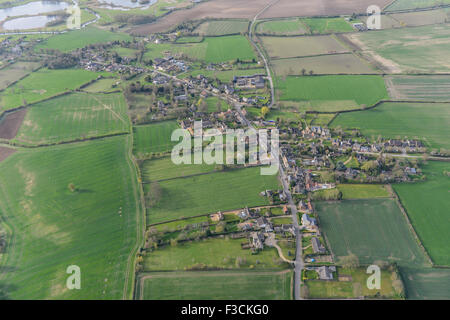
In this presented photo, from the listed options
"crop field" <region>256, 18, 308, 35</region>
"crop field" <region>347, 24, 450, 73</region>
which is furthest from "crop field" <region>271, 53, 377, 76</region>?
"crop field" <region>256, 18, 308, 35</region>

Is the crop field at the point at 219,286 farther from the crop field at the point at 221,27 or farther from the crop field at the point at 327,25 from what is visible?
the crop field at the point at 327,25

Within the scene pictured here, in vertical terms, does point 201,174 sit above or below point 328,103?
below

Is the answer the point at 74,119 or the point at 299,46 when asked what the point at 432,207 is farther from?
the point at 74,119

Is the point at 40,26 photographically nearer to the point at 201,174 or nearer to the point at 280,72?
the point at 280,72

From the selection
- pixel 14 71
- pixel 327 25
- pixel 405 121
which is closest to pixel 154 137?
pixel 405 121

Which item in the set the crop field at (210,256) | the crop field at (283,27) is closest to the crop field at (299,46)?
the crop field at (283,27)

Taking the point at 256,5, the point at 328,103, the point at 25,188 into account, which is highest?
the point at 256,5

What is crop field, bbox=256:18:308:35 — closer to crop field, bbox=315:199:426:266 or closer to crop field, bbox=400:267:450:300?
crop field, bbox=315:199:426:266

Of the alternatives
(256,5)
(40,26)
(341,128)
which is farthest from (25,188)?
(256,5)
